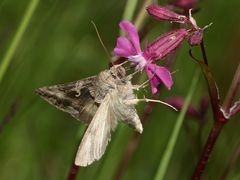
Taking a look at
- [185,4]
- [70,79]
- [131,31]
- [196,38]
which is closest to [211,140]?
[196,38]

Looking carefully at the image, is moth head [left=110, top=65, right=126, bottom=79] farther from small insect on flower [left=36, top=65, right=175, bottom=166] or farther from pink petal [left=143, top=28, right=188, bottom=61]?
pink petal [left=143, top=28, right=188, bottom=61]

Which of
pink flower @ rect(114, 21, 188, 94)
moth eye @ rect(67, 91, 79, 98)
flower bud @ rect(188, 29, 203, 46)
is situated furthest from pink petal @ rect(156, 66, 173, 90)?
moth eye @ rect(67, 91, 79, 98)

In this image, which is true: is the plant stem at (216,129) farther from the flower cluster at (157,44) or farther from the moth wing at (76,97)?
the moth wing at (76,97)

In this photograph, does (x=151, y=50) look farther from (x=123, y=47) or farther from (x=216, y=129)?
(x=216, y=129)

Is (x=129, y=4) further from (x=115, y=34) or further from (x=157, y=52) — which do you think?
(x=115, y=34)

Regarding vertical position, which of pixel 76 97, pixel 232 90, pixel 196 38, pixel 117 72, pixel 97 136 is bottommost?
pixel 97 136

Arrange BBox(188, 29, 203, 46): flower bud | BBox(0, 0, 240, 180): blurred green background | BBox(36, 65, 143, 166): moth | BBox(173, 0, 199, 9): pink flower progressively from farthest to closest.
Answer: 1. BBox(0, 0, 240, 180): blurred green background
2. BBox(173, 0, 199, 9): pink flower
3. BBox(36, 65, 143, 166): moth
4. BBox(188, 29, 203, 46): flower bud

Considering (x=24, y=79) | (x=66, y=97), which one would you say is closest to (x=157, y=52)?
(x=66, y=97)

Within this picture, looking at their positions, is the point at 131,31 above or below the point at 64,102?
above
